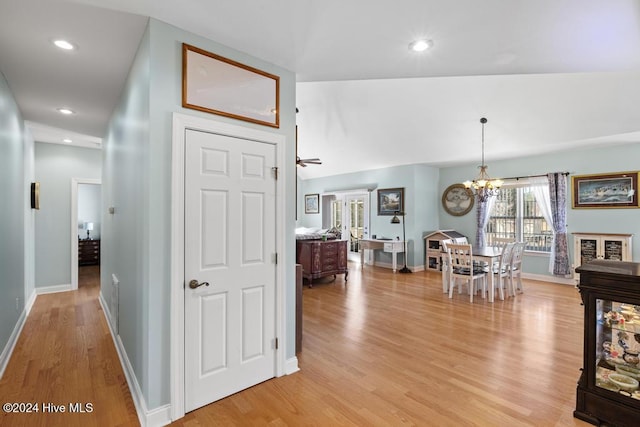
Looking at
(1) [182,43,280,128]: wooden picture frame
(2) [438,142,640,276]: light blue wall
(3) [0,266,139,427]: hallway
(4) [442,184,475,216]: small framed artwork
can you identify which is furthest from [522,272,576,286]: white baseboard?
(3) [0,266,139,427]: hallway

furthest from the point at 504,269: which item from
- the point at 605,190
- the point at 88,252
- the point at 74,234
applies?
the point at 88,252

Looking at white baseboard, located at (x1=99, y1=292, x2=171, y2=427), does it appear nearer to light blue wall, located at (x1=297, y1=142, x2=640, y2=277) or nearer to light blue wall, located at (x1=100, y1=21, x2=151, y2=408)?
light blue wall, located at (x1=100, y1=21, x2=151, y2=408)

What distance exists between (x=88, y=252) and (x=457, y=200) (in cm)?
961

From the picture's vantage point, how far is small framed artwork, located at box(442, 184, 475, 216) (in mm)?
7539

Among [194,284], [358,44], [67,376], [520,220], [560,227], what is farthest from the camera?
[520,220]

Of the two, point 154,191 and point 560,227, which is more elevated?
point 154,191

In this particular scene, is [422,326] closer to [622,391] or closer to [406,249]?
[622,391]

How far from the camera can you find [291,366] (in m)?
2.72

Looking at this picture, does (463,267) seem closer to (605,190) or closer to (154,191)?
(605,190)

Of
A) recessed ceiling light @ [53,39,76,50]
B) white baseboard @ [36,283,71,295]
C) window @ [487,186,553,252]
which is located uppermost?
recessed ceiling light @ [53,39,76,50]

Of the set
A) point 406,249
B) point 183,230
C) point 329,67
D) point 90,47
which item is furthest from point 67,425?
point 406,249

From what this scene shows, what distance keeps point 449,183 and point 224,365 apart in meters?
7.19

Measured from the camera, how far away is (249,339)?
246cm

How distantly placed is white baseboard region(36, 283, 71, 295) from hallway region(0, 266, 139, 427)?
1.38 m
